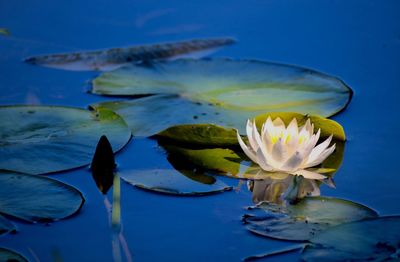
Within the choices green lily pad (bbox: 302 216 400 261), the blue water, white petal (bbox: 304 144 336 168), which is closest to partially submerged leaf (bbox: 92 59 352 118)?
the blue water

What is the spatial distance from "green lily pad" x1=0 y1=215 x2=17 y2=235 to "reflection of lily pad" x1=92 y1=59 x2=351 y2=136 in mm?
878

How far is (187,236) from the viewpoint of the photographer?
2664mm

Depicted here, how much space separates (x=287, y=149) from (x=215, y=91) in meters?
0.90

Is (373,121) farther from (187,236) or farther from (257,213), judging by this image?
(187,236)

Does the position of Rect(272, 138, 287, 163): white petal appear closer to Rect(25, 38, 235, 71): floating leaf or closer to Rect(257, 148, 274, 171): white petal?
Rect(257, 148, 274, 171): white petal

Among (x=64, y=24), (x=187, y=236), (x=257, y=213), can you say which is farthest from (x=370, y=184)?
(x=64, y=24)

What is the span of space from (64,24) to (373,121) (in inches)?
82.3

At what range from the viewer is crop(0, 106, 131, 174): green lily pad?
120 inches

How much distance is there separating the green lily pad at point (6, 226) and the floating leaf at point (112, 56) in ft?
5.15

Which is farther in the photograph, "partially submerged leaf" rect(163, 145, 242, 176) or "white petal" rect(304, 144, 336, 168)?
"partially submerged leaf" rect(163, 145, 242, 176)

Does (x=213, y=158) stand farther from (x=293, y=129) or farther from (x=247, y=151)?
(x=293, y=129)

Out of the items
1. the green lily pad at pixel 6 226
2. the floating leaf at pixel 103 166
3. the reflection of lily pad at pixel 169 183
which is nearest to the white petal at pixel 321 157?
the reflection of lily pad at pixel 169 183

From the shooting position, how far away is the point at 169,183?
2963mm

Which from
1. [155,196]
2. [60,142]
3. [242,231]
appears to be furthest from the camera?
[60,142]
